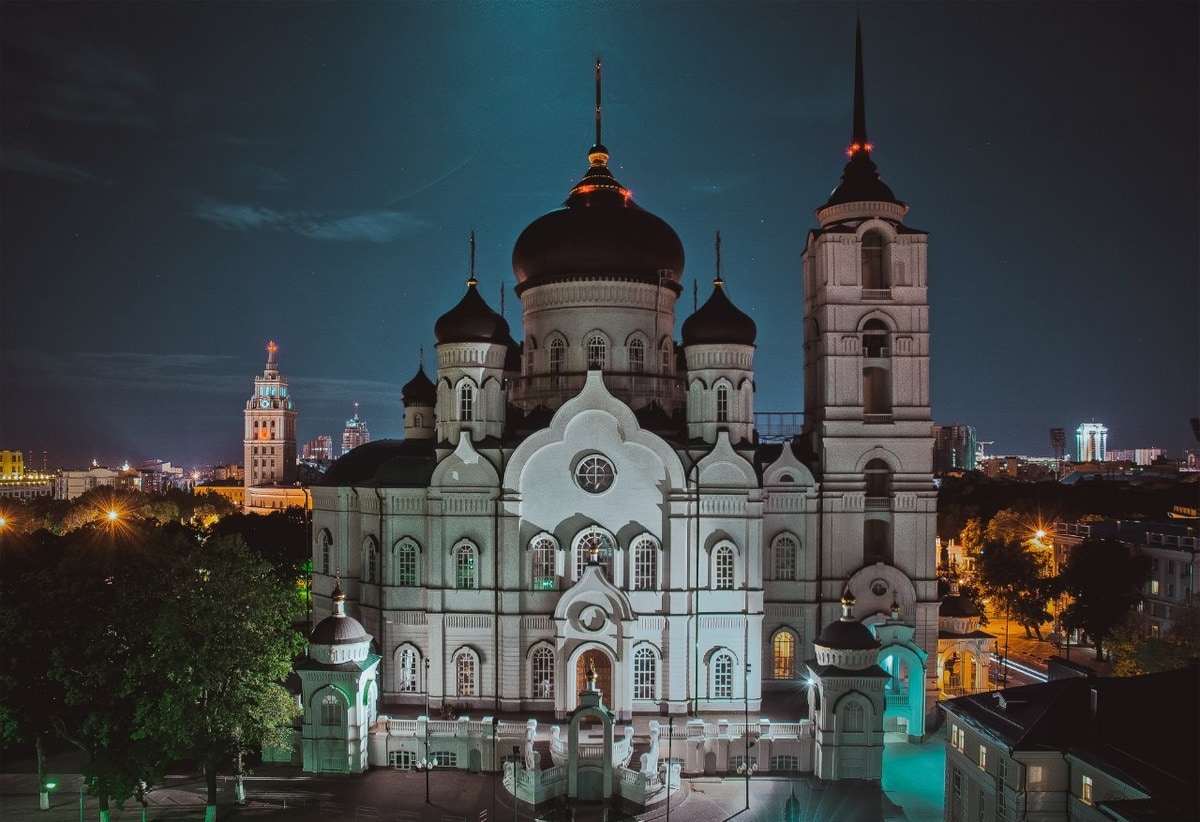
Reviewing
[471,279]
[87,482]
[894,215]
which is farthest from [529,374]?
[87,482]

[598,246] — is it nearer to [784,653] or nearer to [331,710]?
[784,653]

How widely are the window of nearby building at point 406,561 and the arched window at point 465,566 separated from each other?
6.69ft

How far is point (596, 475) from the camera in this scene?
101ft

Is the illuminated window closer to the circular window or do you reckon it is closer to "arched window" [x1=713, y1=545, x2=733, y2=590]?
the circular window

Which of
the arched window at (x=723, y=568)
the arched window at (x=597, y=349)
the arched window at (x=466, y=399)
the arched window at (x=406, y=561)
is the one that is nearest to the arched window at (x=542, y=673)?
the arched window at (x=406, y=561)

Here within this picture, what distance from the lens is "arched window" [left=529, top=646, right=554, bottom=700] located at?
99.9 feet

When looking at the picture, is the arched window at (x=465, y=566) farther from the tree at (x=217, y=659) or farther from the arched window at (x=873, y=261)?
the arched window at (x=873, y=261)

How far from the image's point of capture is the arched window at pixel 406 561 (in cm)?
3203

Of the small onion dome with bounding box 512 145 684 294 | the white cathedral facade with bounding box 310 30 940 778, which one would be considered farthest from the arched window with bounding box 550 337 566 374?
the small onion dome with bounding box 512 145 684 294

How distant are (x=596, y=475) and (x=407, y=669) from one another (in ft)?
33.6

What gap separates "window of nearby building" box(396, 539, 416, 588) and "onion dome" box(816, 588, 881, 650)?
590 inches

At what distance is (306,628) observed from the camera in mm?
39625

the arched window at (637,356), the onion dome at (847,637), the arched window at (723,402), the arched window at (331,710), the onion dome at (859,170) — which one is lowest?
the arched window at (331,710)

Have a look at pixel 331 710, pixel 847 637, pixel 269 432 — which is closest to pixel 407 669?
pixel 331 710
